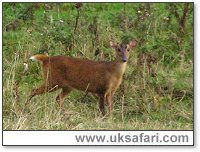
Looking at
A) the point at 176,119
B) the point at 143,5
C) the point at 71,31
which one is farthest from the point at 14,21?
the point at 176,119

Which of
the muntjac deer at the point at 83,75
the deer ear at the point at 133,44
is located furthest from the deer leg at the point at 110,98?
the deer ear at the point at 133,44

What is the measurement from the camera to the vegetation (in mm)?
10578

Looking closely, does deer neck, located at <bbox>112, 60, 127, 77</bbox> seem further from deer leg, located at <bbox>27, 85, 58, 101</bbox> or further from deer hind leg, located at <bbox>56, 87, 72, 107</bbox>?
deer leg, located at <bbox>27, 85, 58, 101</bbox>

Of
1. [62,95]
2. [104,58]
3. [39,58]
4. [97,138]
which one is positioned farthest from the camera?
[104,58]

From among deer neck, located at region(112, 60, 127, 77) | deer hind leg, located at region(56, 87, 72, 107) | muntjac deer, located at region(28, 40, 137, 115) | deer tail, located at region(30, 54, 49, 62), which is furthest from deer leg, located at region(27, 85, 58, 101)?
deer neck, located at region(112, 60, 127, 77)

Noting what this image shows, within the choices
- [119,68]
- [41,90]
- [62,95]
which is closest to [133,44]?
Result: [119,68]

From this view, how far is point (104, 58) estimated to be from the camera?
11.3 meters

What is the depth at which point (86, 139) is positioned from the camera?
1002cm

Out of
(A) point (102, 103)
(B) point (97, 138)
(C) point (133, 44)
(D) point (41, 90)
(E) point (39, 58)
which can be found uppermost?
(C) point (133, 44)

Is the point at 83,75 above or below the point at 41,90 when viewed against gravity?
above

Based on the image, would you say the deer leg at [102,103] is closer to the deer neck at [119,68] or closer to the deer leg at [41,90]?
the deer neck at [119,68]

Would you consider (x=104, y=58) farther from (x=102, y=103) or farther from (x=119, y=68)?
(x=102, y=103)

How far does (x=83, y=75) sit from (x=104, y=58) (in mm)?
567

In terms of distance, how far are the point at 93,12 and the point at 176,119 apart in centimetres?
222
